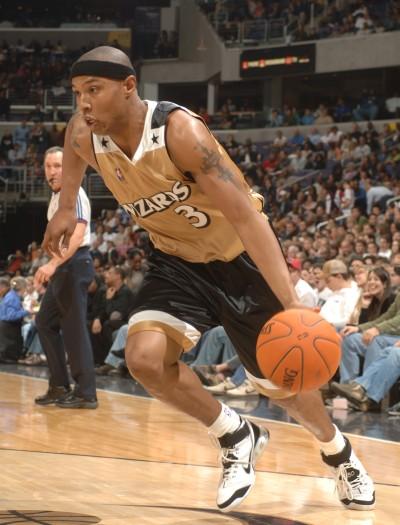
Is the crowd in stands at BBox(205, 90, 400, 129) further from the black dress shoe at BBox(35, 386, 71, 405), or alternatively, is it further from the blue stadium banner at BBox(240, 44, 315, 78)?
the black dress shoe at BBox(35, 386, 71, 405)

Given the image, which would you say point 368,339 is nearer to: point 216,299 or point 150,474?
point 150,474

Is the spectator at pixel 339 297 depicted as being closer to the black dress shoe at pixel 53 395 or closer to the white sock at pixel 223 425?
the black dress shoe at pixel 53 395

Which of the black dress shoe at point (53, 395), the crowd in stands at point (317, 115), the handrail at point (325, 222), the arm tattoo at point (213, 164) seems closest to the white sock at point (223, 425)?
the arm tattoo at point (213, 164)

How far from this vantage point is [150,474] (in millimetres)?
4551

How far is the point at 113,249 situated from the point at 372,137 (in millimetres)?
6257

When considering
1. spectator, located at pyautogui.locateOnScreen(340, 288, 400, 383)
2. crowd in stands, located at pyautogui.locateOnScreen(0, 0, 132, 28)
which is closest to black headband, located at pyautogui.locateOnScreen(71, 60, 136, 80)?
spectator, located at pyautogui.locateOnScreen(340, 288, 400, 383)

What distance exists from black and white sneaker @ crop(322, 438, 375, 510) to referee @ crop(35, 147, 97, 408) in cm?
325

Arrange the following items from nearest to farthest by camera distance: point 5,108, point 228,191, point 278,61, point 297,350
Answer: point 297,350 → point 228,191 → point 278,61 → point 5,108

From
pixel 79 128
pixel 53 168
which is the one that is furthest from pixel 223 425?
pixel 53 168

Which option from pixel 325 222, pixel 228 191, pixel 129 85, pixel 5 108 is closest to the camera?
pixel 228 191

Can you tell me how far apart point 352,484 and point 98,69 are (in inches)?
77.1

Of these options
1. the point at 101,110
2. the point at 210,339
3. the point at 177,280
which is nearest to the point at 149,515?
the point at 177,280

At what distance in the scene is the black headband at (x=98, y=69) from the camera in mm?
3398

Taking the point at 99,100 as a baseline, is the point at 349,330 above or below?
below
